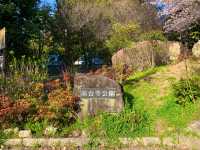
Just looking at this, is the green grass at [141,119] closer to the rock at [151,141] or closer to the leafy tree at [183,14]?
the rock at [151,141]

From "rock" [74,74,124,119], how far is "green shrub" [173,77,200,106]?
1.85 m

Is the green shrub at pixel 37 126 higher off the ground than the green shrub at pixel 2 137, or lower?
higher

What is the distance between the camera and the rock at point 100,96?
1212 cm

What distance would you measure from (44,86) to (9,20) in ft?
32.9

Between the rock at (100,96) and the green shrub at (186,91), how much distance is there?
72.7 inches

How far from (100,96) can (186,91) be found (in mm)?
2449

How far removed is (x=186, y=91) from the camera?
1299cm

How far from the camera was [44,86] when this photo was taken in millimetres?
13086

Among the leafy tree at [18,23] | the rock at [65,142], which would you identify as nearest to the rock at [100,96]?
the rock at [65,142]

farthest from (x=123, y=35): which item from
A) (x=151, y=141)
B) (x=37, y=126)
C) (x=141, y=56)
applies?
(x=151, y=141)

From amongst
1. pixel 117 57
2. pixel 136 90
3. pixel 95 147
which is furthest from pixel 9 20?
pixel 95 147

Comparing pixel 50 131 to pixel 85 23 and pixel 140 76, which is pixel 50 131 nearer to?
pixel 140 76

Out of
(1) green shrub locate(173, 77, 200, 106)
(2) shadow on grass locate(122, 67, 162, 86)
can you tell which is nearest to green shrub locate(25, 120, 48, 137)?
(1) green shrub locate(173, 77, 200, 106)

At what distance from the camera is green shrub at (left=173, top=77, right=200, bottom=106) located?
12883mm
